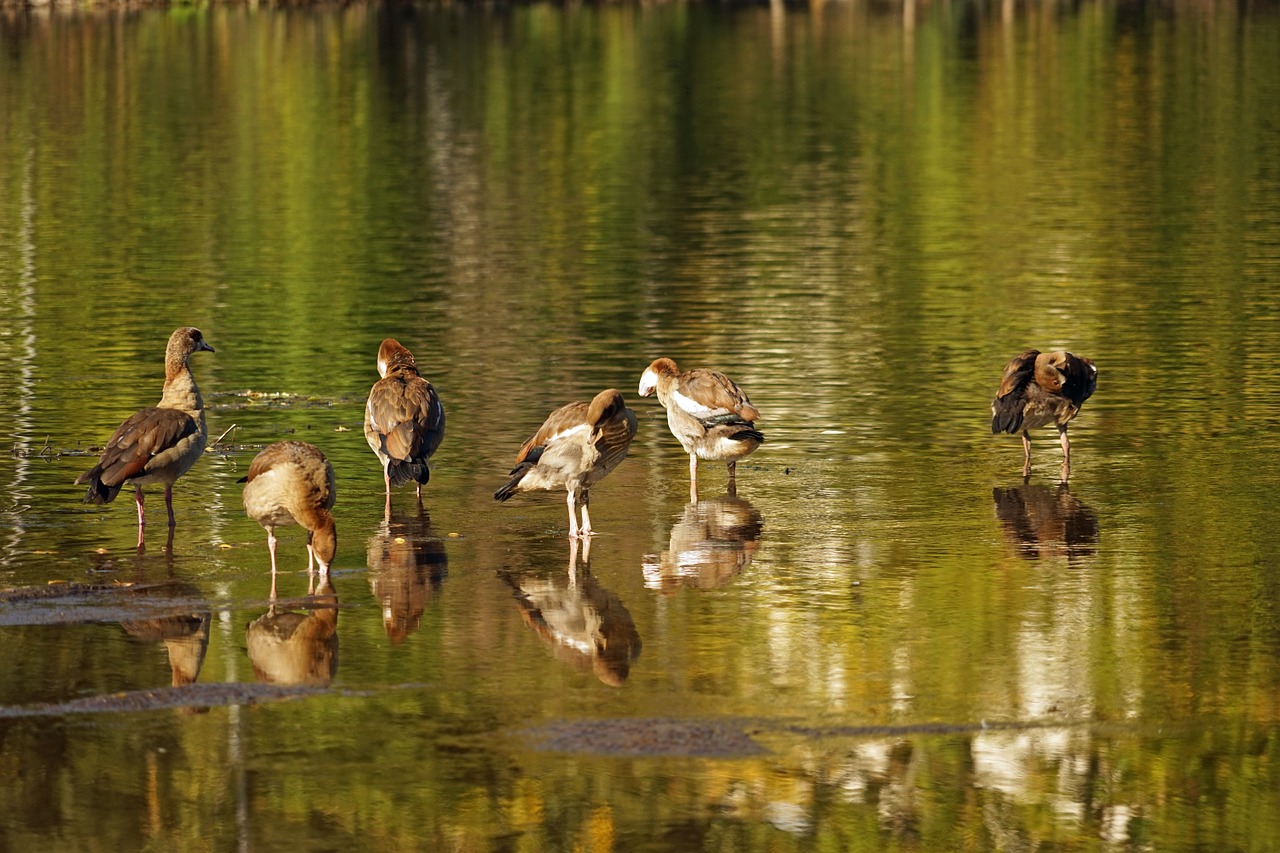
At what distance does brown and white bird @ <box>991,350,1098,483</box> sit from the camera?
54.3 ft

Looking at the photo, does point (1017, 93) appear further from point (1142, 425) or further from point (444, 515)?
point (444, 515)

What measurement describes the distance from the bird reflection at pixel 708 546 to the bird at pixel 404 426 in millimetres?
1790

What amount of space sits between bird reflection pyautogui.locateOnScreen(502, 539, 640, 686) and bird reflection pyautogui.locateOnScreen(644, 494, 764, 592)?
0.45 metres

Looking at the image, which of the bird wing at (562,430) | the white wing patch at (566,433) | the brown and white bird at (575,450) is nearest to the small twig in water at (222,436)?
the brown and white bird at (575,450)

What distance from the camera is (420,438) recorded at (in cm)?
1482

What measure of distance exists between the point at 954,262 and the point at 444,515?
17.2 meters

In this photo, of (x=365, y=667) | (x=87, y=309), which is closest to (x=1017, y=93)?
(x=87, y=309)

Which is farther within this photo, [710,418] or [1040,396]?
[1040,396]

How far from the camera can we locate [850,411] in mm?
19266

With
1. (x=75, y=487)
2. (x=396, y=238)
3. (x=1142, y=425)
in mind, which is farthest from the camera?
(x=396, y=238)

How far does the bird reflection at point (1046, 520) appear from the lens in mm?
13789

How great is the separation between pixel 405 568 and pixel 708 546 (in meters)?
1.97

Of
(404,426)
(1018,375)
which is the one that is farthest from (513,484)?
(1018,375)

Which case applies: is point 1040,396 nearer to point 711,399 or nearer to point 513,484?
point 711,399
